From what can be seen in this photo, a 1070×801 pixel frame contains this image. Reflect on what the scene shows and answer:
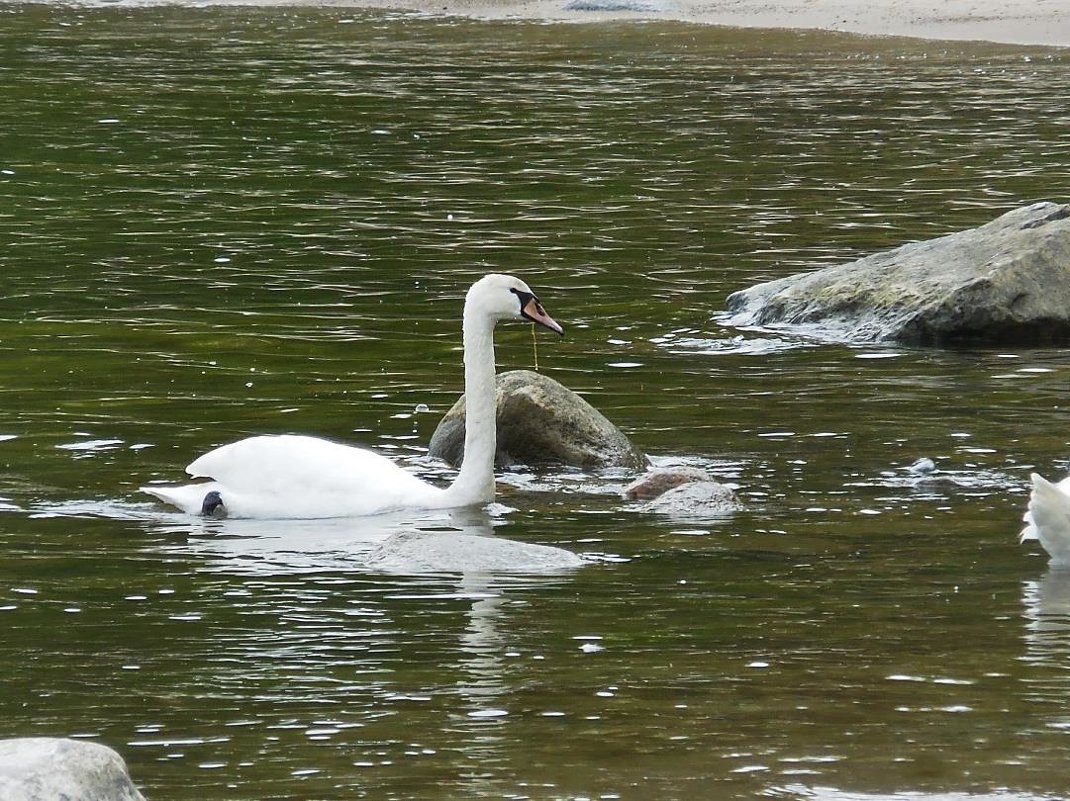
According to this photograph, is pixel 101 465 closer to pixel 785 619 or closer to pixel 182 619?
pixel 182 619

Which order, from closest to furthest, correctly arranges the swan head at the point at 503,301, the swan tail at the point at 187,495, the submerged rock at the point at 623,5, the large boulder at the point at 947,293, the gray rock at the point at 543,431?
the swan tail at the point at 187,495, the swan head at the point at 503,301, the gray rock at the point at 543,431, the large boulder at the point at 947,293, the submerged rock at the point at 623,5

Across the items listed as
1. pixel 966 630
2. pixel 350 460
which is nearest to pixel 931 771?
pixel 966 630

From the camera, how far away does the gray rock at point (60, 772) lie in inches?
172

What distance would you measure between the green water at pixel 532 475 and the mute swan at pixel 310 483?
140mm

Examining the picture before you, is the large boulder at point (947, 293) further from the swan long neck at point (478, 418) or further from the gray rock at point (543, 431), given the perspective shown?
the swan long neck at point (478, 418)

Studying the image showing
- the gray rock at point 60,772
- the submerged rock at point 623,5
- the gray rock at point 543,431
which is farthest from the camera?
the submerged rock at point 623,5

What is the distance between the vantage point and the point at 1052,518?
7.43 m

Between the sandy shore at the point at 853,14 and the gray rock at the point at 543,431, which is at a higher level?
the sandy shore at the point at 853,14

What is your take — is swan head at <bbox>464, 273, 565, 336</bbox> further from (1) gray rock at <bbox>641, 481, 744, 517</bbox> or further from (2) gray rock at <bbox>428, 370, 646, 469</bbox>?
(1) gray rock at <bbox>641, 481, 744, 517</bbox>

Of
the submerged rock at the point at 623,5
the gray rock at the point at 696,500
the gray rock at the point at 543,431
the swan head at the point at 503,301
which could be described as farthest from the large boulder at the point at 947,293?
the submerged rock at the point at 623,5

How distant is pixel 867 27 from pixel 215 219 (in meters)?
23.3

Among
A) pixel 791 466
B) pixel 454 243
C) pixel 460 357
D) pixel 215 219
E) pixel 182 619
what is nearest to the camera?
pixel 182 619

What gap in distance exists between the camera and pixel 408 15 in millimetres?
45812

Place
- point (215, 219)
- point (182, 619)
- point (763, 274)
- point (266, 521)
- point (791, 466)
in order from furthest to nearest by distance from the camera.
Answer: point (215, 219) → point (763, 274) → point (791, 466) → point (266, 521) → point (182, 619)
